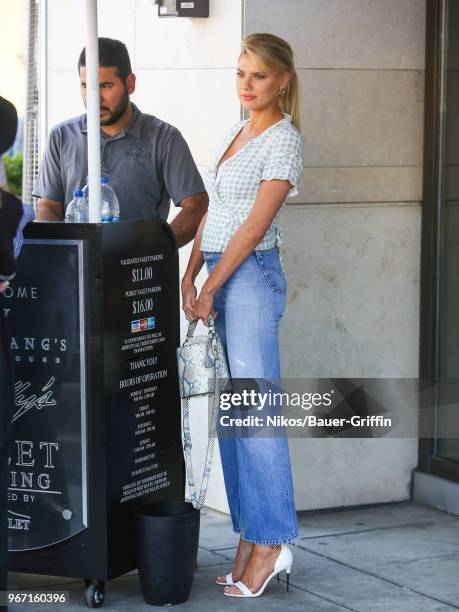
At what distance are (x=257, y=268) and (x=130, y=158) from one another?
84cm

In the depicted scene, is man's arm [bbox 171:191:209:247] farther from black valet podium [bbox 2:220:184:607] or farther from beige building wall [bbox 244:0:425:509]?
beige building wall [bbox 244:0:425:509]

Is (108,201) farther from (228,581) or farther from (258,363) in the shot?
(228,581)

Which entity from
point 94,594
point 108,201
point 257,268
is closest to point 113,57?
point 108,201

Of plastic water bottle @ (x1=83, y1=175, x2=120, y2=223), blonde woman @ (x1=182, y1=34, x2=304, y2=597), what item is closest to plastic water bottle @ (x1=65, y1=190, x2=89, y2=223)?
plastic water bottle @ (x1=83, y1=175, x2=120, y2=223)

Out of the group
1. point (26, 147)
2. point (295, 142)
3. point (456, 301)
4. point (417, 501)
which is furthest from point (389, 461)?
point (26, 147)

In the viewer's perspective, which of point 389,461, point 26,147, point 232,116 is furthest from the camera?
point 26,147

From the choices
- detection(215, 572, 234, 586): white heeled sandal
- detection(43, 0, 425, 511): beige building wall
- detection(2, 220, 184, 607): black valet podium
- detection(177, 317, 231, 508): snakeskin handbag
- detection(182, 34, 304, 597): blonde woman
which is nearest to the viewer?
detection(2, 220, 184, 607): black valet podium

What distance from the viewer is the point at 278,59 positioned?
4.62 metres

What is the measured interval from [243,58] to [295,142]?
39 centimetres

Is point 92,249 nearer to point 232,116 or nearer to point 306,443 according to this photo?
point 232,116

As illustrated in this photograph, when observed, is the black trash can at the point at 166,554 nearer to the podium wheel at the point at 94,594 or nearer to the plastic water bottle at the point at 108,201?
the podium wheel at the point at 94,594

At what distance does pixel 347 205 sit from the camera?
19.4 feet

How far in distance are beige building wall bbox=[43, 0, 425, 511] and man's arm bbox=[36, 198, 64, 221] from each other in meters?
0.94

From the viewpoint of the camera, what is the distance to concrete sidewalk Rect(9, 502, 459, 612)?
4.65 m
